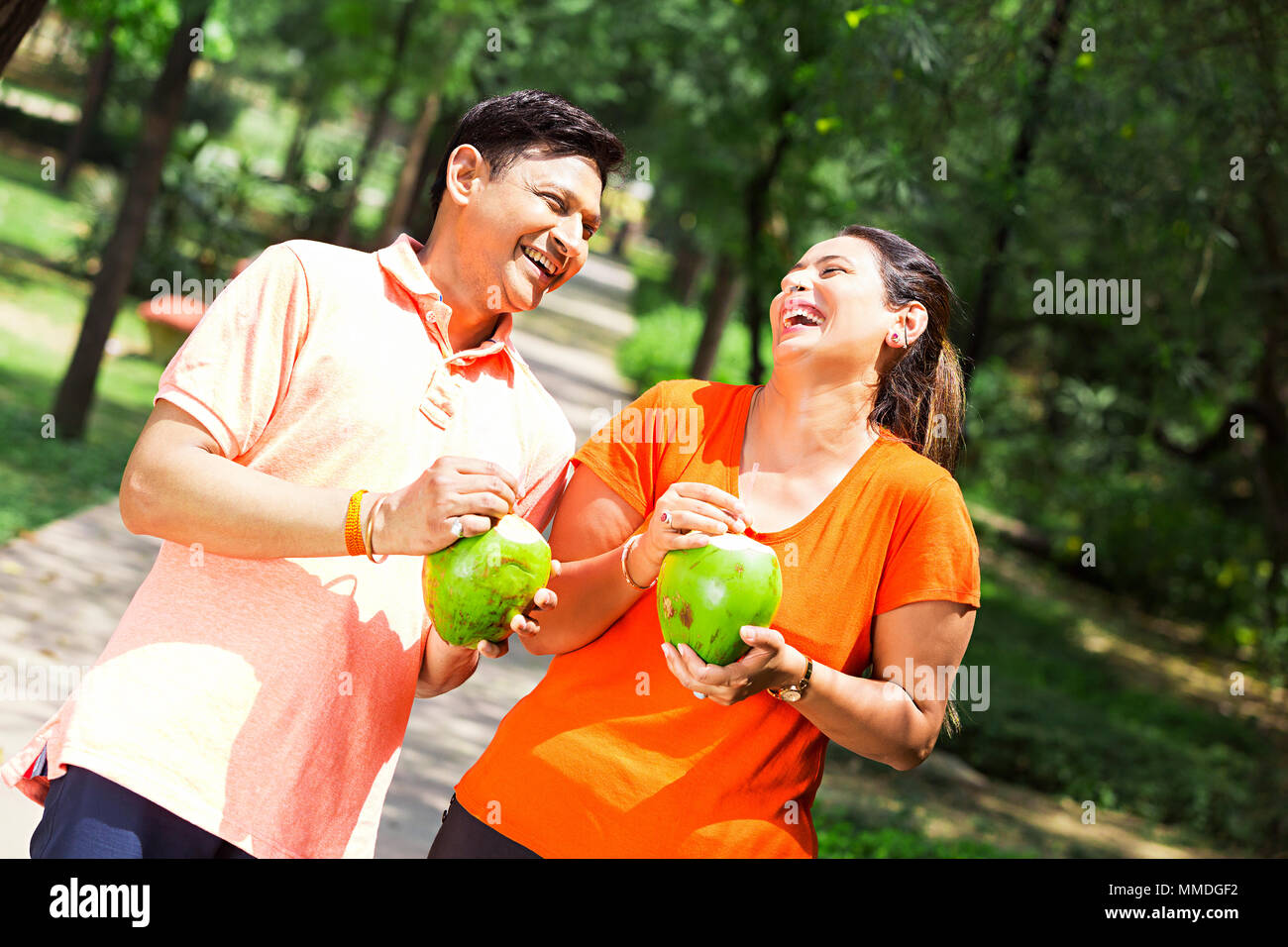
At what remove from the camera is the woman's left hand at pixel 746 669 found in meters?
2.23

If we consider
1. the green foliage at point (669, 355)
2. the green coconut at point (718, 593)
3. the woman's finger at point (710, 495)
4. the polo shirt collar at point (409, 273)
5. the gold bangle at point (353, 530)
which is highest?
the green foliage at point (669, 355)

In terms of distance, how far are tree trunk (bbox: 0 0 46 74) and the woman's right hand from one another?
3.03 meters

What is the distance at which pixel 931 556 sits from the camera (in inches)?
95.6

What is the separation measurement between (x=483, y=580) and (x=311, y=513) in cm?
36

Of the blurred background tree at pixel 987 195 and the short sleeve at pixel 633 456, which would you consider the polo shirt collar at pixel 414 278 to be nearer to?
the short sleeve at pixel 633 456

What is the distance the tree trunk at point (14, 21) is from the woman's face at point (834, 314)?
2.94 metres

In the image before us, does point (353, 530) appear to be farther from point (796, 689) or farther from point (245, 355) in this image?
point (796, 689)

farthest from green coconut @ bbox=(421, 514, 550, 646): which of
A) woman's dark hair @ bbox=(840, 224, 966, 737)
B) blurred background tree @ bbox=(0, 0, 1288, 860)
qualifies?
blurred background tree @ bbox=(0, 0, 1288, 860)

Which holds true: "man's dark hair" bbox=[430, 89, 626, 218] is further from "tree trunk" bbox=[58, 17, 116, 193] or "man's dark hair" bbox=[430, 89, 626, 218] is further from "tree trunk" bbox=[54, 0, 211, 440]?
"tree trunk" bbox=[58, 17, 116, 193]

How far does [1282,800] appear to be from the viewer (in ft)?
27.2

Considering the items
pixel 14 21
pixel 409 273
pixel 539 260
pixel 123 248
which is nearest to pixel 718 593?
pixel 539 260

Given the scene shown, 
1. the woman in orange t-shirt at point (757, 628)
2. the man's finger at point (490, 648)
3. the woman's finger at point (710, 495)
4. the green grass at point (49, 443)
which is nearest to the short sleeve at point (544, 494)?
the woman in orange t-shirt at point (757, 628)
